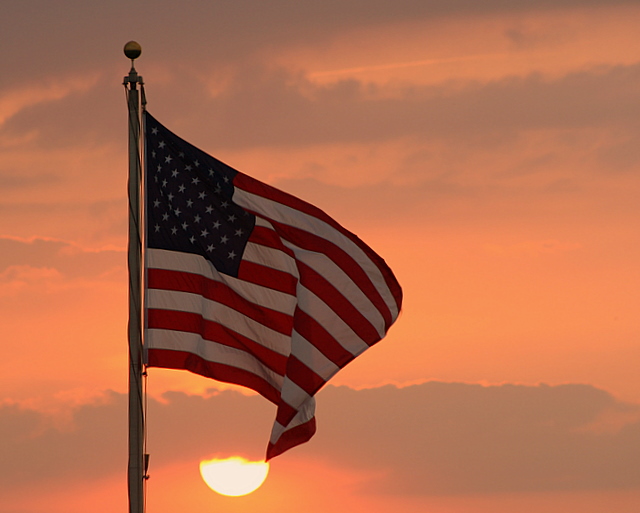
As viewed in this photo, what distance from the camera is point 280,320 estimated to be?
70.6 feet

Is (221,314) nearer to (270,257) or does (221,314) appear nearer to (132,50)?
(270,257)

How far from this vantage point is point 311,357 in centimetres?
2194

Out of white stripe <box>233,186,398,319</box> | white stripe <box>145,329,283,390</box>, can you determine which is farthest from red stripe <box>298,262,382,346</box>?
white stripe <box>145,329,283,390</box>

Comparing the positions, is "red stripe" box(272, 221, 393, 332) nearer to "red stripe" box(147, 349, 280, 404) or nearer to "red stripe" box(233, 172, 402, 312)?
"red stripe" box(233, 172, 402, 312)

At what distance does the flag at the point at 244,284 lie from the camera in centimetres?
2081

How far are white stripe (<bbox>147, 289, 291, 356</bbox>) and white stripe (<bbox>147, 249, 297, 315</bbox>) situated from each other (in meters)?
0.40

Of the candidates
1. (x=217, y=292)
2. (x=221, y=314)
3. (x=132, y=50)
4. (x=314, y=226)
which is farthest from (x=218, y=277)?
(x=132, y=50)

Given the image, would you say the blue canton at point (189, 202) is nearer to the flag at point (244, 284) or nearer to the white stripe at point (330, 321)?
the flag at point (244, 284)

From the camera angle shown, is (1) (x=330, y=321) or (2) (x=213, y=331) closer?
(2) (x=213, y=331)

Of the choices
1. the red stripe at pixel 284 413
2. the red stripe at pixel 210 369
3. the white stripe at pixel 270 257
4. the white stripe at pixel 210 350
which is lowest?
the red stripe at pixel 284 413

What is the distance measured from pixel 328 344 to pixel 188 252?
3.22 meters

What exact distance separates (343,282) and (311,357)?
5.41 feet

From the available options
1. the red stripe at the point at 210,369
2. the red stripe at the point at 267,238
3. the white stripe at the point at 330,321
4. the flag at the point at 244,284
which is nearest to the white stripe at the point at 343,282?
the flag at the point at 244,284

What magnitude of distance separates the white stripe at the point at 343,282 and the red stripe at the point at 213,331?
200cm
